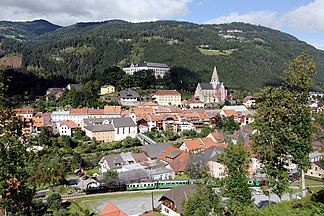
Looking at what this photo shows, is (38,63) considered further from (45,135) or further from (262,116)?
(262,116)

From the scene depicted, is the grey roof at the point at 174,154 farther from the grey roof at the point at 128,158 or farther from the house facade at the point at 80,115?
the house facade at the point at 80,115

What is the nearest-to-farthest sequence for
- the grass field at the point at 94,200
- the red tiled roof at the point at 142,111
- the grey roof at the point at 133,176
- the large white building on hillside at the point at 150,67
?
the grass field at the point at 94,200 < the grey roof at the point at 133,176 < the red tiled roof at the point at 142,111 < the large white building on hillside at the point at 150,67

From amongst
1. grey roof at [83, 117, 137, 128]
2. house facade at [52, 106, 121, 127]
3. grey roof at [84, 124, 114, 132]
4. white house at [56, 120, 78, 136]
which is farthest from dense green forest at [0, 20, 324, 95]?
white house at [56, 120, 78, 136]

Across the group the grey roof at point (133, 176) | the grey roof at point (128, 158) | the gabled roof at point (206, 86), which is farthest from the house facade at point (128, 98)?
the grey roof at point (133, 176)

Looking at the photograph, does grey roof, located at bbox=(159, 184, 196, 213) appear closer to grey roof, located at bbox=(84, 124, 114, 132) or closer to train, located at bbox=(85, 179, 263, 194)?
train, located at bbox=(85, 179, 263, 194)

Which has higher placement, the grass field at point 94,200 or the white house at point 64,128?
the white house at point 64,128

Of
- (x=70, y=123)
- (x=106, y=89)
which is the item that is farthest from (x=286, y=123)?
(x=106, y=89)

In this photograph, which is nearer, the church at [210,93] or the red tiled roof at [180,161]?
the red tiled roof at [180,161]

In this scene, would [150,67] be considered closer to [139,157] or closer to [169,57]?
[169,57]

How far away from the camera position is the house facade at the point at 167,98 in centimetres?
7475

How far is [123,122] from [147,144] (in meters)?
6.66

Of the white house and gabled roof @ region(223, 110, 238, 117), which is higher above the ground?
gabled roof @ region(223, 110, 238, 117)

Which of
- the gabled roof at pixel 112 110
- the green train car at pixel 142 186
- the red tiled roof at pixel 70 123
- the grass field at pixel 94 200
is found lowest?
the grass field at pixel 94 200

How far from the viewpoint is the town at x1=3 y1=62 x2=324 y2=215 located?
3384cm
